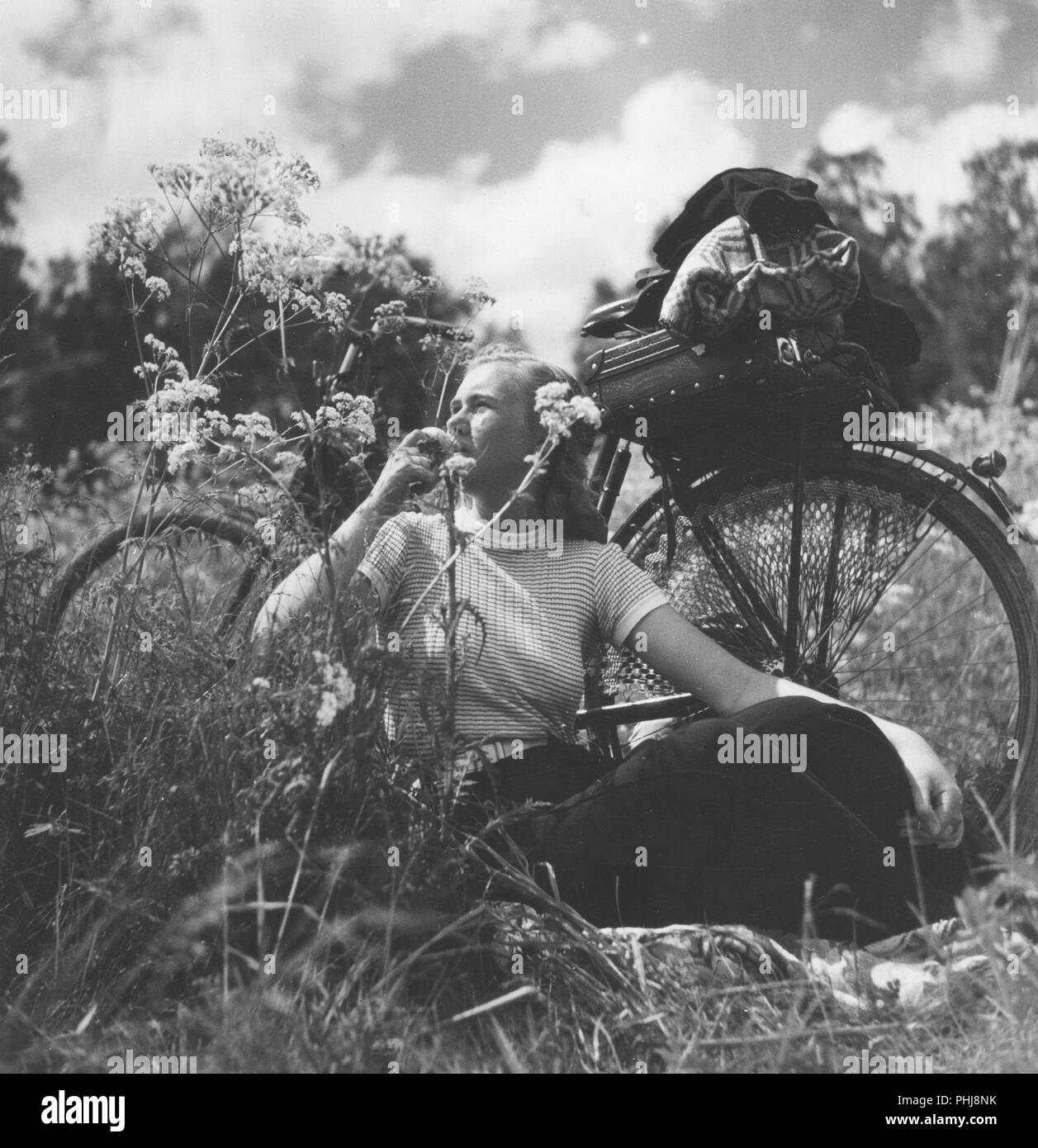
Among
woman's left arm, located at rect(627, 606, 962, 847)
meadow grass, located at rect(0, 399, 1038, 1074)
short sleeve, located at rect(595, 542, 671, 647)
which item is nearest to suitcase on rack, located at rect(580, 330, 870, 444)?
short sleeve, located at rect(595, 542, 671, 647)

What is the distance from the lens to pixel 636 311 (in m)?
3.02

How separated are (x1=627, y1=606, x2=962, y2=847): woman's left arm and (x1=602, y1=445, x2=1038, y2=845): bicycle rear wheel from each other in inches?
11.0

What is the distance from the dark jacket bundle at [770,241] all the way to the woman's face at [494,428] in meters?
0.40

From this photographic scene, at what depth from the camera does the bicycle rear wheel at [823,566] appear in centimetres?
272

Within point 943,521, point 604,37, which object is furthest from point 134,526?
point 943,521

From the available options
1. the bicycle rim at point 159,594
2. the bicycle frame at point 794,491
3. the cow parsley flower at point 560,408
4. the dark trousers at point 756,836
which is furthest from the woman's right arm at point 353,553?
the bicycle frame at point 794,491

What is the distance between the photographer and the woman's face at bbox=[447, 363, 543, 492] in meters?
2.64

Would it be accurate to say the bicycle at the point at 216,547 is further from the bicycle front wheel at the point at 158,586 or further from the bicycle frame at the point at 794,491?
the bicycle frame at the point at 794,491

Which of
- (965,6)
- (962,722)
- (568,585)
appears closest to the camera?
(568,585)

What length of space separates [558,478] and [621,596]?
27 cm

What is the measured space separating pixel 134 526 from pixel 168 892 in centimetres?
95

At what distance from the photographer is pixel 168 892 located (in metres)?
2.04
